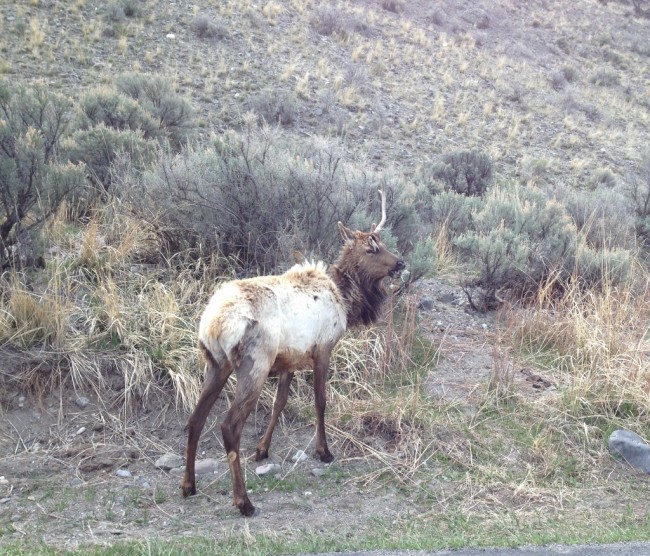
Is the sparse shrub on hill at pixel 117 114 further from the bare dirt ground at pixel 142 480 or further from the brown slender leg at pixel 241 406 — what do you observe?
the brown slender leg at pixel 241 406

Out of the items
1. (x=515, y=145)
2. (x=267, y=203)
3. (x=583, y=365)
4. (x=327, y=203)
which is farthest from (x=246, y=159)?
(x=515, y=145)

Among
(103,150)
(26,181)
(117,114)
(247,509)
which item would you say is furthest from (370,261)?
(117,114)

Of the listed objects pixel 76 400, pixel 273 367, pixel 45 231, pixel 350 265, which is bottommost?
pixel 76 400

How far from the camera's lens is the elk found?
5.25 meters

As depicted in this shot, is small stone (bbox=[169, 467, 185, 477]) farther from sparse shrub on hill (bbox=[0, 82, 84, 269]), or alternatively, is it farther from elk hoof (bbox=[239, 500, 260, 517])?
sparse shrub on hill (bbox=[0, 82, 84, 269])

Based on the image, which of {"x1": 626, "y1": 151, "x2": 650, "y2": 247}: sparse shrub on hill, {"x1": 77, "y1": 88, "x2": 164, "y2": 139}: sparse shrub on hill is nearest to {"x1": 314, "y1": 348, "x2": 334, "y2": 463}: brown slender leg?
{"x1": 77, "y1": 88, "x2": 164, "y2": 139}: sparse shrub on hill

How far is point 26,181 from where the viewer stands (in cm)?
798

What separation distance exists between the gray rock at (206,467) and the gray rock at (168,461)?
0.62 feet

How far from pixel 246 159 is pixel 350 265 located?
2826 millimetres

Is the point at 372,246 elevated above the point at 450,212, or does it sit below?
above

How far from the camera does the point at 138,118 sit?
14023mm

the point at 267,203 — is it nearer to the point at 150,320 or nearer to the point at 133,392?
the point at 150,320

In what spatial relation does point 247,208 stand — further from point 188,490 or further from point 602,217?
point 602,217

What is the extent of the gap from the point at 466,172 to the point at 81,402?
511 inches
